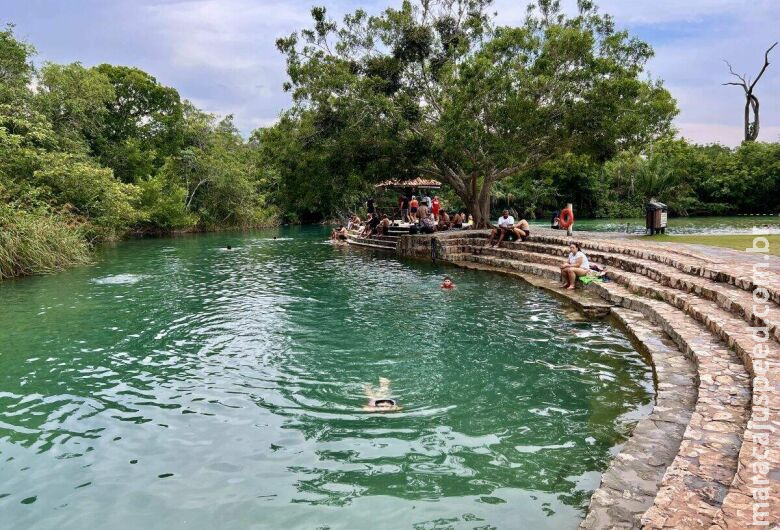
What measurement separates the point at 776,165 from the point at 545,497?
43.9 metres

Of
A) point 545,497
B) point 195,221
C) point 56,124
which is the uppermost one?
point 56,124

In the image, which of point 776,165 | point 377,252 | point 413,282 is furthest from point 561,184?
point 413,282

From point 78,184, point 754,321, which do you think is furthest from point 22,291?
point 754,321

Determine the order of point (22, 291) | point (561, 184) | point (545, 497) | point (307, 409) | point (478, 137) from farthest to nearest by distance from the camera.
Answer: point (561, 184)
point (478, 137)
point (22, 291)
point (307, 409)
point (545, 497)

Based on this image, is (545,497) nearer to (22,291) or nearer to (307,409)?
(307,409)

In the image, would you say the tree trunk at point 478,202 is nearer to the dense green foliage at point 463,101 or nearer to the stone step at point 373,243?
the dense green foliage at point 463,101

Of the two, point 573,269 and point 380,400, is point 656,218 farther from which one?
point 380,400

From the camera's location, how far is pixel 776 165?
37.9 metres

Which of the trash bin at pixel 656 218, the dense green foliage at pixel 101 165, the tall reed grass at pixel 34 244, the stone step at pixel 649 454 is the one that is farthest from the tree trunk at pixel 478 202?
the stone step at pixel 649 454

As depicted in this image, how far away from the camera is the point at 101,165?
32062 millimetres

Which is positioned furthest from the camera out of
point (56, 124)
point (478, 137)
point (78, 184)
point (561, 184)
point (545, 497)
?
point (561, 184)

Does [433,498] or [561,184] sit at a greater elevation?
[561,184]

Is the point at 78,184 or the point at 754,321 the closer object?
the point at 754,321

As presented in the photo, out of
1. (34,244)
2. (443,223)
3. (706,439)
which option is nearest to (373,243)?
(443,223)
